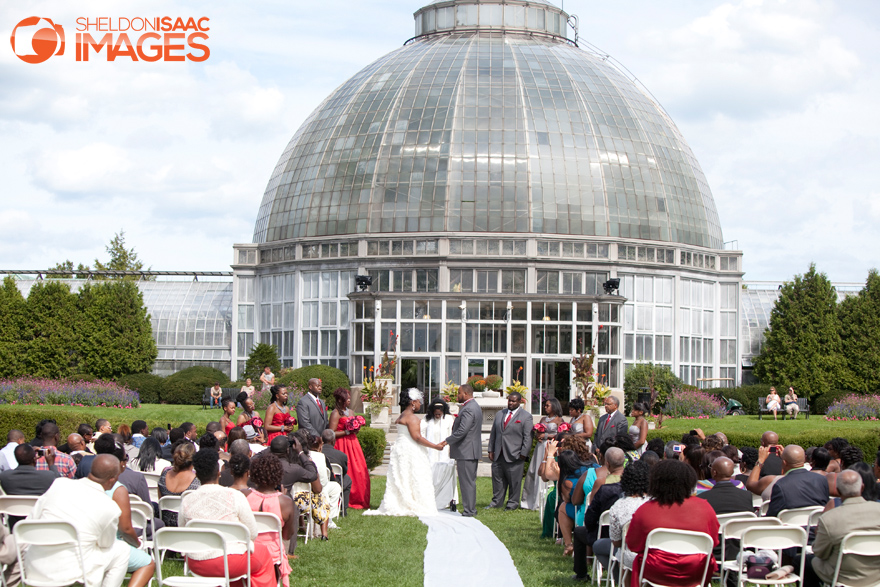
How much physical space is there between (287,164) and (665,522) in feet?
138

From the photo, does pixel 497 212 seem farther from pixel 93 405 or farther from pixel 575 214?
pixel 93 405

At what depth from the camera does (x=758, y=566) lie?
9.95 m

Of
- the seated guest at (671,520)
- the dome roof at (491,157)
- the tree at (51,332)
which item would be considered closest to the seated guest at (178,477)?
the seated guest at (671,520)

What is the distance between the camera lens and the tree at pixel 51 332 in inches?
1829

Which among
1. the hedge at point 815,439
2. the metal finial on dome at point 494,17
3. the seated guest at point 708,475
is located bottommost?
the hedge at point 815,439

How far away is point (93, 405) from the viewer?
3219 centimetres

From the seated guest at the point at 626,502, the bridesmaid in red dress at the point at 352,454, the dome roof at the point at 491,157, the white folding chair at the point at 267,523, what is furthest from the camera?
the dome roof at the point at 491,157

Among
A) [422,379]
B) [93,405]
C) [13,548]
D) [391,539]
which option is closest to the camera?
[13,548]

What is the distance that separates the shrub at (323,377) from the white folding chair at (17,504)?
2795 cm

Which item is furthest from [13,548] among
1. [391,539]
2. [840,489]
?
[840,489]

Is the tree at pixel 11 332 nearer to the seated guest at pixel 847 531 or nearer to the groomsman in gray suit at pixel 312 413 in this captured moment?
the groomsman in gray suit at pixel 312 413

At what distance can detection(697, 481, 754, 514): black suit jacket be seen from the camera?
1059 centimetres

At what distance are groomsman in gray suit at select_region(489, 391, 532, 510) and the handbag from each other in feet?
24.6

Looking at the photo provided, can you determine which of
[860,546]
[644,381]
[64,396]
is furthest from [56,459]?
[644,381]
